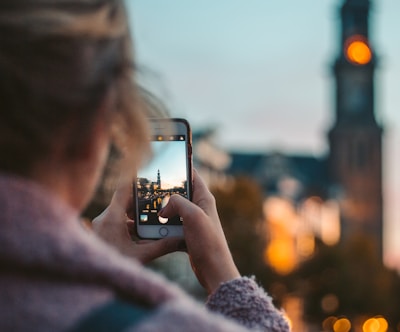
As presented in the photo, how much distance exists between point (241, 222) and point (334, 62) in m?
43.6

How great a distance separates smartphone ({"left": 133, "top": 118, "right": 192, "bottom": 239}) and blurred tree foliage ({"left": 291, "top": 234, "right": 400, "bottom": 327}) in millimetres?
56477

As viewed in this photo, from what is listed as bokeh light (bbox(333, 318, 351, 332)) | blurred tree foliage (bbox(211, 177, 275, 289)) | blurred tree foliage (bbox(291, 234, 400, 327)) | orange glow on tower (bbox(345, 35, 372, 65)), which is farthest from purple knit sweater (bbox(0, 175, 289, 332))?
orange glow on tower (bbox(345, 35, 372, 65))

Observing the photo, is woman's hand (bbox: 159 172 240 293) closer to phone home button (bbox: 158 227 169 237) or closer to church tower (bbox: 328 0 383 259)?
phone home button (bbox: 158 227 169 237)

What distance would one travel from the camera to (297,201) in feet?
286

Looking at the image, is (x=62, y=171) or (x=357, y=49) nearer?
(x=62, y=171)

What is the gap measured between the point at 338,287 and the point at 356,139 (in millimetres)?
32807

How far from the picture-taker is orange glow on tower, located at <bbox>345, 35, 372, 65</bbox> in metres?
84.0

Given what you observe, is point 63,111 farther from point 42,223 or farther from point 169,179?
point 169,179

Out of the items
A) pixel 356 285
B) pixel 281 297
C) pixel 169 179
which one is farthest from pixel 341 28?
pixel 169 179

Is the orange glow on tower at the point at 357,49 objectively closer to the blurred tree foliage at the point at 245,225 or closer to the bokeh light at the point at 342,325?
the bokeh light at the point at 342,325

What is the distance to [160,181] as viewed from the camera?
242 centimetres

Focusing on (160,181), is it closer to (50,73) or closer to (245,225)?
(50,73)

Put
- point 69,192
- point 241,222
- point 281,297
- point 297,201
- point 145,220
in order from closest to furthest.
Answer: point 69,192
point 145,220
point 241,222
point 281,297
point 297,201

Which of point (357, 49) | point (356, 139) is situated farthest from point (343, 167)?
point (357, 49)
